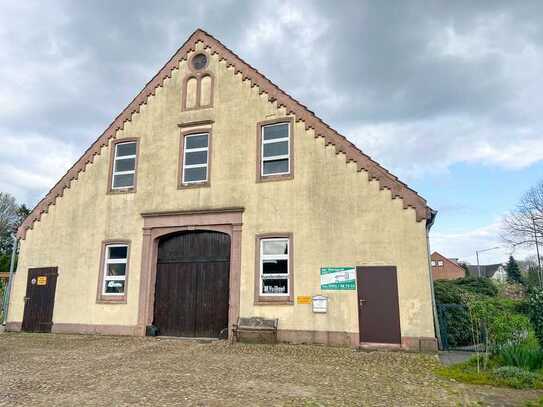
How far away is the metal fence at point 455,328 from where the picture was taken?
12.1 meters

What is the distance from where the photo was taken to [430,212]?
1215cm

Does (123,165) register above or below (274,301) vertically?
above

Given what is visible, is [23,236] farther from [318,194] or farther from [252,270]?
[318,194]

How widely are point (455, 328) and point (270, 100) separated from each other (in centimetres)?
937

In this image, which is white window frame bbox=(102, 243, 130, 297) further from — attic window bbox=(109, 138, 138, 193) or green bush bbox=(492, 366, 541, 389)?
green bush bbox=(492, 366, 541, 389)

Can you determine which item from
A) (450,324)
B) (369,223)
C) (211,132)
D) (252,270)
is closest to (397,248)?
(369,223)

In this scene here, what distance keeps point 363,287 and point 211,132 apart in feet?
24.8

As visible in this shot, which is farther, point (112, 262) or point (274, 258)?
point (112, 262)

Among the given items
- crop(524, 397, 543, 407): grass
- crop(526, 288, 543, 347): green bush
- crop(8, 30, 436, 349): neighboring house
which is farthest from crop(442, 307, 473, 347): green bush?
crop(524, 397, 543, 407): grass

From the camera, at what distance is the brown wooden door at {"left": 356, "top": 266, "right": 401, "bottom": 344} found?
1195cm

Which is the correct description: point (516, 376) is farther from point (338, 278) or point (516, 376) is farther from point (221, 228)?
point (221, 228)

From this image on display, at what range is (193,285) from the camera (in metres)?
14.6

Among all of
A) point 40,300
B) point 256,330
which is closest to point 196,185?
point 256,330

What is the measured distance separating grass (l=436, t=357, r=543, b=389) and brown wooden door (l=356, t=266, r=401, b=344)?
2747 mm
